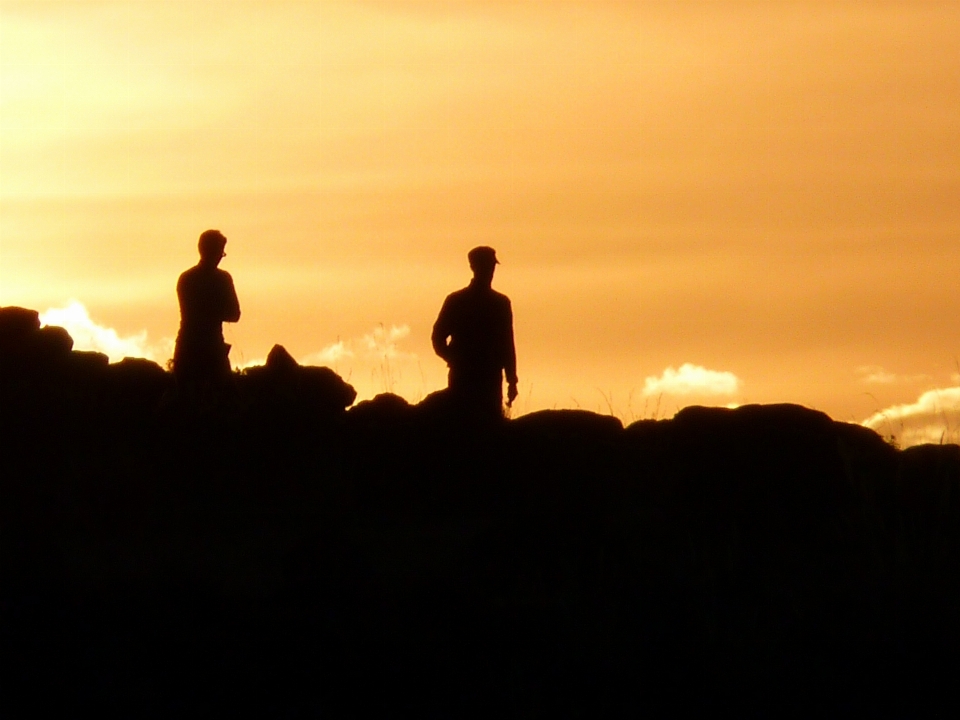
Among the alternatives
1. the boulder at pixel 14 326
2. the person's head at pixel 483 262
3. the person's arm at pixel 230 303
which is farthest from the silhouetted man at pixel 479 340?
the boulder at pixel 14 326

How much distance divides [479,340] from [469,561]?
3.12m

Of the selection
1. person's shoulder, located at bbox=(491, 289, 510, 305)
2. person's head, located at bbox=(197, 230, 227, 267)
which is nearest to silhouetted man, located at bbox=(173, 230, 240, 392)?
person's head, located at bbox=(197, 230, 227, 267)

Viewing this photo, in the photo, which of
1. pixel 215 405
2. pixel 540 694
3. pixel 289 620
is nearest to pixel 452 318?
pixel 215 405

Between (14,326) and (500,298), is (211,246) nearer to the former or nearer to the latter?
(500,298)

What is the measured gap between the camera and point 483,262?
1192 centimetres

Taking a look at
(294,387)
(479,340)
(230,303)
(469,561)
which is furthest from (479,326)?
(294,387)

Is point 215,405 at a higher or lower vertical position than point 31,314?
lower

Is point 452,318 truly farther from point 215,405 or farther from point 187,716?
point 187,716

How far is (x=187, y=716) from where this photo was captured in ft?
23.8

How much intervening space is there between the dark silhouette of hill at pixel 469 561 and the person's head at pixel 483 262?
1320mm

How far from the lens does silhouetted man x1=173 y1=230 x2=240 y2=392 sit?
12.6m

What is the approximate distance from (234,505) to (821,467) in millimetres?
5094

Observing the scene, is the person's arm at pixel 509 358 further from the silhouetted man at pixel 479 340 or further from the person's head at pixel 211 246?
the person's head at pixel 211 246

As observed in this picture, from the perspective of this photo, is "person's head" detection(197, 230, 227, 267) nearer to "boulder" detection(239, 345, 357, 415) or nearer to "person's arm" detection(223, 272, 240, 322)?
"person's arm" detection(223, 272, 240, 322)
